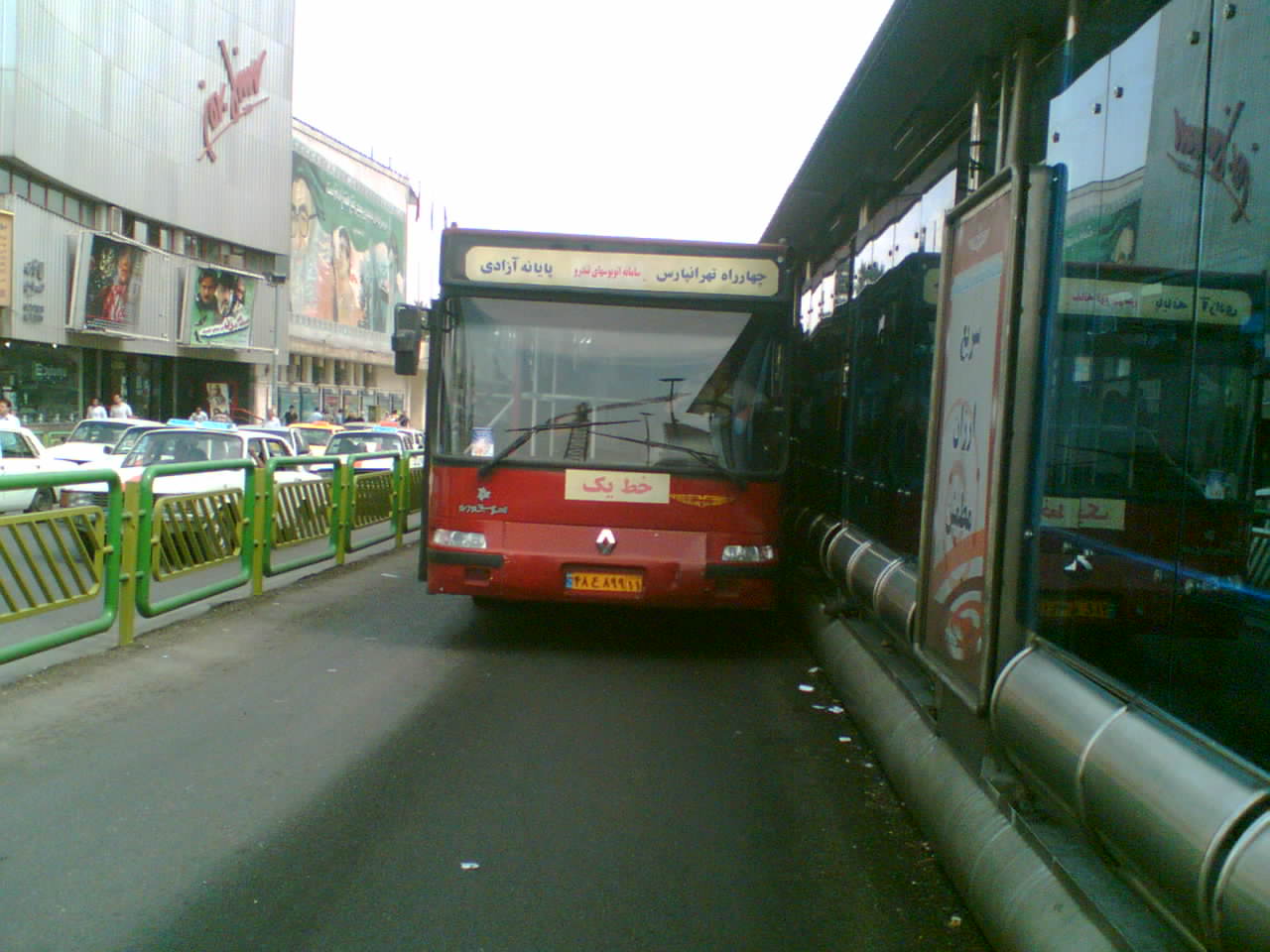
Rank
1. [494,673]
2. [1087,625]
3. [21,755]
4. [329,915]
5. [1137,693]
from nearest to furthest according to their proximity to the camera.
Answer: [1137,693], [1087,625], [329,915], [21,755], [494,673]

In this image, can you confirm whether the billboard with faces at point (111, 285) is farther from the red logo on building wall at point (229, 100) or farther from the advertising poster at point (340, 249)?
the advertising poster at point (340, 249)

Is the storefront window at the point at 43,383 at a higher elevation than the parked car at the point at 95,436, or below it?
higher

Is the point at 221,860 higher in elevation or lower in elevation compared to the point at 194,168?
lower

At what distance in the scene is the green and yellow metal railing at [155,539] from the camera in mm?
6793

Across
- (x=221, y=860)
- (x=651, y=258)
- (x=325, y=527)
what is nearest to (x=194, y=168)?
(x=325, y=527)

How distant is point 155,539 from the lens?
8.30 meters

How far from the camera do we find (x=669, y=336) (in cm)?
837

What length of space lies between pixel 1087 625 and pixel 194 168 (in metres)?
44.9

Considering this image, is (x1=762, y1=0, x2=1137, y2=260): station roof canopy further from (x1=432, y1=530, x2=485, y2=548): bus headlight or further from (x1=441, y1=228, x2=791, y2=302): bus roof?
(x1=432, y1=530, x2=485, y2=548): bus headlight

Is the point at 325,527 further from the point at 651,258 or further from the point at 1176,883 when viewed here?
the point at 1176,883

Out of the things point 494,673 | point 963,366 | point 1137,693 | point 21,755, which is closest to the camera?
point 1137,693

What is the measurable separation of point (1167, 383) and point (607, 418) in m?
5.40

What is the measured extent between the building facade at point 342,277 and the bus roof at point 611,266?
1797 inches

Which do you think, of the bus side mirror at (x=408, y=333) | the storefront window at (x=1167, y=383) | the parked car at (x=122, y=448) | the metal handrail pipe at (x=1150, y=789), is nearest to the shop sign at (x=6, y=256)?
the parked car at (x=122, y=448)
